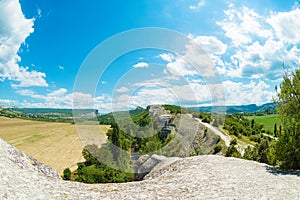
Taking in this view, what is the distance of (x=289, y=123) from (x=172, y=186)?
29.6 feet

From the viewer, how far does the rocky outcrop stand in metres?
10.4

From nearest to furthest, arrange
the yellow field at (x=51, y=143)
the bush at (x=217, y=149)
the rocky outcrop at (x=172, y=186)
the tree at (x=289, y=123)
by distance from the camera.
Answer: the rocky outcrop at (x=172, y=186), the tree at (x=289, y=123), the bush at (x=217, y=149), the yellow field at (x=51, y=143)

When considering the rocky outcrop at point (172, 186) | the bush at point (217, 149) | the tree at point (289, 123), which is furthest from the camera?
the bush at point (217, 149)

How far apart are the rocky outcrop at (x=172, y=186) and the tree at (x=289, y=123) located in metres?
1.93

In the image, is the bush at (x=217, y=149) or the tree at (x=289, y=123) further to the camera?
the bush at (x=217, y=149)

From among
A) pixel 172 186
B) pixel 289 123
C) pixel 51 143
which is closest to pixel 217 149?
pixel 289 123

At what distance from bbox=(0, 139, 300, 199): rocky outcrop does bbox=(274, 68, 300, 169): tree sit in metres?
1.93

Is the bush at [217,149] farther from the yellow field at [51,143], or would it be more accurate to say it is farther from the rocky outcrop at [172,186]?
the rocky outcrop at [172,186]

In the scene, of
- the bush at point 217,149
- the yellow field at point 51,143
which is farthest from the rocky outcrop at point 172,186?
the yellow field at point 51,143

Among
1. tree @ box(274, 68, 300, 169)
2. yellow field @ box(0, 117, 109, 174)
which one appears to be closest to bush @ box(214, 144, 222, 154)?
yellow field @ box(0, 117, 109, 174)

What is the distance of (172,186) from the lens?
1250 centimetres

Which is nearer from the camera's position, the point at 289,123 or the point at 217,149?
the point at 289,123

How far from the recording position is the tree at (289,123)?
15.9 meters

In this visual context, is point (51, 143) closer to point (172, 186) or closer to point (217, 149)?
point (217, 149)
